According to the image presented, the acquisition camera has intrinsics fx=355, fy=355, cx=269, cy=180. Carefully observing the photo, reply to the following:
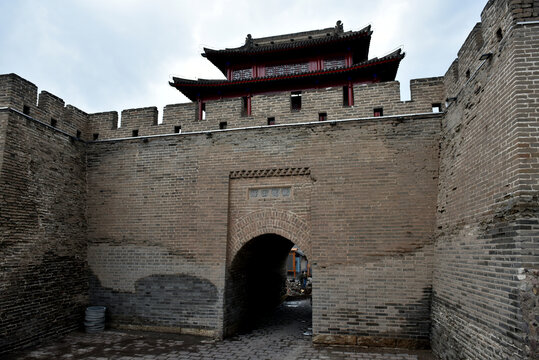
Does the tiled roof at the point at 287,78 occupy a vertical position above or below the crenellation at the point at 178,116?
above

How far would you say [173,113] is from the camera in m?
8.10

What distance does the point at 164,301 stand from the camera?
7.41 m

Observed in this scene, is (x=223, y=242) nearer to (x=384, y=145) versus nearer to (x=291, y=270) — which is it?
(x=384, y=145)

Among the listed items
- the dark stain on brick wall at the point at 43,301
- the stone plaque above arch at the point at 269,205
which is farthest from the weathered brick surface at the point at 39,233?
the stone plaque above arch at the point at 269,205

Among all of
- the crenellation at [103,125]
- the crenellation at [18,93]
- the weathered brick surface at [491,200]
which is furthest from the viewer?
the crenellation at [103,125]

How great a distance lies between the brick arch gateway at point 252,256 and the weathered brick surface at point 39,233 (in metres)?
3.35

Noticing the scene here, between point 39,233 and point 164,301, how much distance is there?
2.78 metres

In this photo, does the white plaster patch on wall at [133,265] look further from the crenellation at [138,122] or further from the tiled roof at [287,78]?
the tiled roof at [287,78]

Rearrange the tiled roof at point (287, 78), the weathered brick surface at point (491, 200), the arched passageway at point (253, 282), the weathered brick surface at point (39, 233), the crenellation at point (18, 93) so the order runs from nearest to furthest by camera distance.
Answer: the weathered brick surface at point (491, 200)
the weathered brick surface at point (39, 233)
the crenellation at point (18, 93)
the arched passageway at point (253, 282)
the tiled roof at point (287, 78)

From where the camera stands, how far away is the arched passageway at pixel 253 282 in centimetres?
747

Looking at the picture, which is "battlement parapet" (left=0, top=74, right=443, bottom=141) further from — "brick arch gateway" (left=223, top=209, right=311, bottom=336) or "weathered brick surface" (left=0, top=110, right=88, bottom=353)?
"brick arch gateway" (left=223, top=209, right=311, bottom=336)

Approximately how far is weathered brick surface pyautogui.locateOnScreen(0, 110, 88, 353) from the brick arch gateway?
3.35 meters

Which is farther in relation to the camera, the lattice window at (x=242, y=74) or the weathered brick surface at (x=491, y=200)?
the lattice window at (x=242, y=74)

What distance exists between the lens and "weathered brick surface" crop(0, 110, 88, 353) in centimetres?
627
